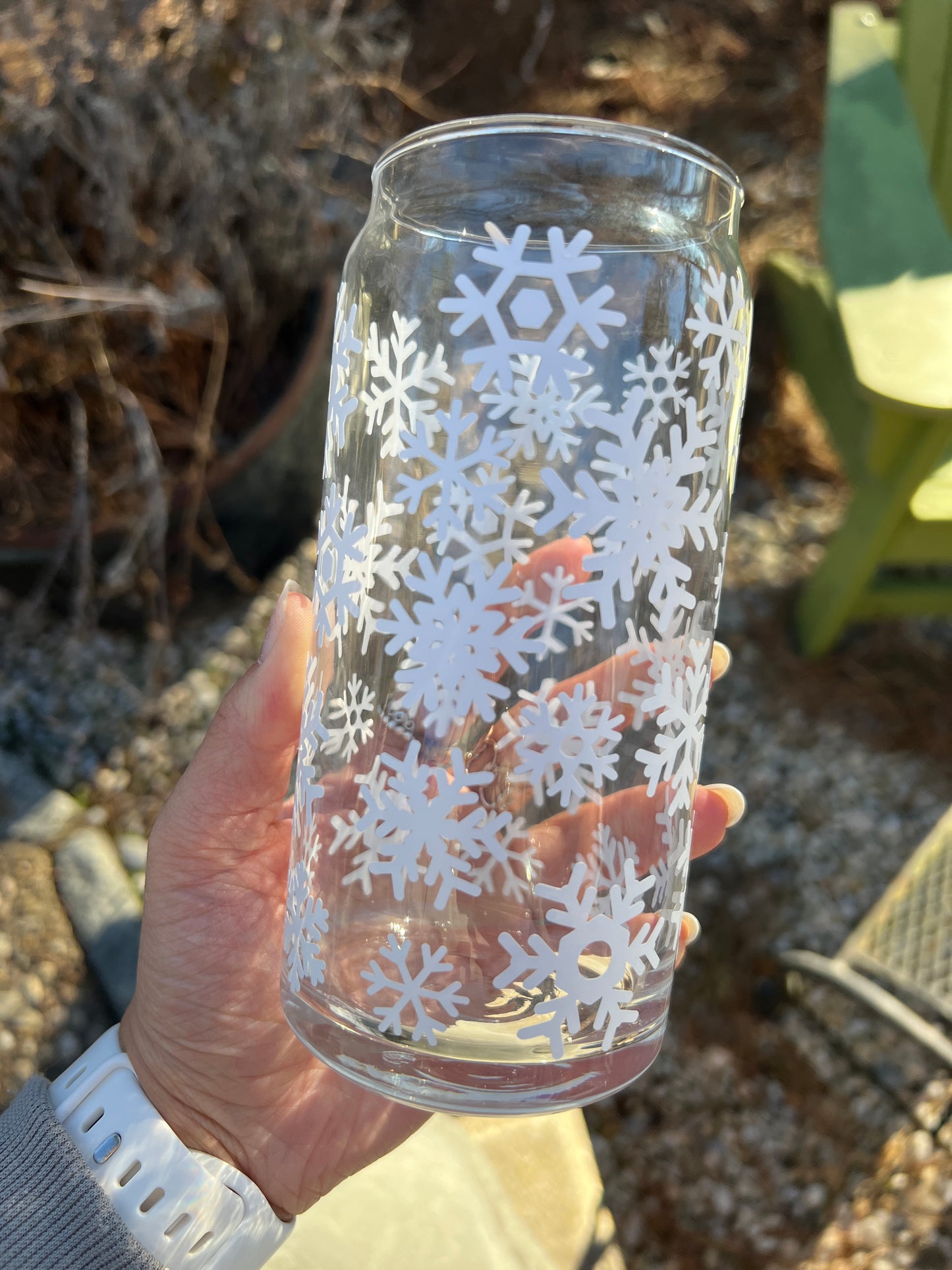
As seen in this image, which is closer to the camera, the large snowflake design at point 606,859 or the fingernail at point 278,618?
the large snowflake design at point 606,859

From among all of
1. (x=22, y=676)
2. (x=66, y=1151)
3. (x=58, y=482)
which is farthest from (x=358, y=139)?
(x=66, y=1151)

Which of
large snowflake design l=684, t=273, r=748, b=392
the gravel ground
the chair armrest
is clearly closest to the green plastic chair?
the chair armrest

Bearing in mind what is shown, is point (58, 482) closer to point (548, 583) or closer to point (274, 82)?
point (274, 82)

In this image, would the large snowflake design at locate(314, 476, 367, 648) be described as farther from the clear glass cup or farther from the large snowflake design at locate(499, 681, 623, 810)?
the large snowflake design at locate(499, 681, 623, 810)

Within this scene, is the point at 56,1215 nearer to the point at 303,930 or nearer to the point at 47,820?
the point at 303,930

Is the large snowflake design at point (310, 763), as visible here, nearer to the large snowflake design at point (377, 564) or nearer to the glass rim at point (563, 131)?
the large snowflake design at point (377, 564)

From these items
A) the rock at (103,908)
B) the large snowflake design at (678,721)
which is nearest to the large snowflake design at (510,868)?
the large snowflake design at (678,721)
